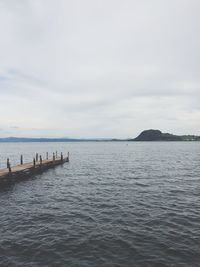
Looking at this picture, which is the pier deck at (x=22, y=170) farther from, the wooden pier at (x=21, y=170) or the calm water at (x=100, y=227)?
the calm water at (x=100, y=227)

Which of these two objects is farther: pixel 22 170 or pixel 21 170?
pixel 22 170

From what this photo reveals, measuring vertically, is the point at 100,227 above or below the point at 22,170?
below

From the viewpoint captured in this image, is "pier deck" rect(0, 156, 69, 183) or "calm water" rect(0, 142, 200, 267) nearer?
"calm water" rect(0, 142, 200, 267)

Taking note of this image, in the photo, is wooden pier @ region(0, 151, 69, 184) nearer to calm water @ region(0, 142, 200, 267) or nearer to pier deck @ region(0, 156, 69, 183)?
pier deck @ region(0, 156, 69, 183)

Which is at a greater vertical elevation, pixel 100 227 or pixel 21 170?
pixel 21 170

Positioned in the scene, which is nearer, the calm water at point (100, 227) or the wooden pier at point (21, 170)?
the calm water at point (100, 227)

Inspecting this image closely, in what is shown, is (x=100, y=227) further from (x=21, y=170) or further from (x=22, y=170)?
(x=22, y=170)

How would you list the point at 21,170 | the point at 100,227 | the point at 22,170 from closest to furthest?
the point at 100,227 → the point at 21,170 → the point at 22,170

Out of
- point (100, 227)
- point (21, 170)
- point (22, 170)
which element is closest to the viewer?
point (100, 227)

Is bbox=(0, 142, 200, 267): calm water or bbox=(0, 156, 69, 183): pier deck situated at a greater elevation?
bbox=(0, 156, 69, 183): pier deck

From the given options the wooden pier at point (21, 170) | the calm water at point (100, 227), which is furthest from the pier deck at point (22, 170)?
the calm water at point (100, 227)

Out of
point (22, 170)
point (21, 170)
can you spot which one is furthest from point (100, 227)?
point (22, 170)

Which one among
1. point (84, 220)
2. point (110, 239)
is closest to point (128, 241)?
point (110, 239)

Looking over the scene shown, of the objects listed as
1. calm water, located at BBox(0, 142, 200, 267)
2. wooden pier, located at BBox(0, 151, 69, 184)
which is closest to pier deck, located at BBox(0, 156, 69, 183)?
wooden pier, located at BBox(0, 151, 69, 184)
